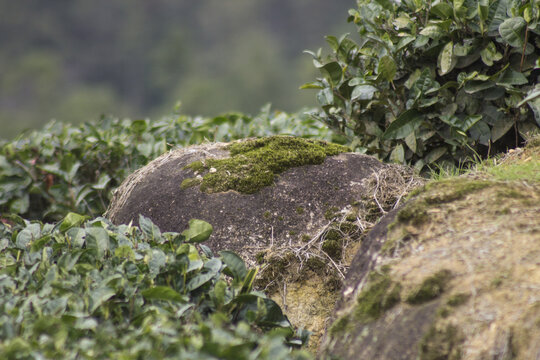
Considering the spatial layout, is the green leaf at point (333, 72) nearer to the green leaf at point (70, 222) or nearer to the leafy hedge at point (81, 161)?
the leafy hedge at point (81, 161)

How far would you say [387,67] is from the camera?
144 inches

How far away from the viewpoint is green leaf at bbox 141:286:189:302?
2.20 m

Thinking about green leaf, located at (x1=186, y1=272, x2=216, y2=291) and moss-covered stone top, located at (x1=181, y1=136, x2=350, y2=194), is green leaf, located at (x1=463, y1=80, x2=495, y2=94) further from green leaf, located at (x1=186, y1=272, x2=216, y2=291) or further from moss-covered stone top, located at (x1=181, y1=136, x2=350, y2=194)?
green leaf, located at (x1=186, y1=272, x2=216, y2=291)

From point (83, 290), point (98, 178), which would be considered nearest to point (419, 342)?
point (83, 290)

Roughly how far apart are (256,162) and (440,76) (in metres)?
1.57

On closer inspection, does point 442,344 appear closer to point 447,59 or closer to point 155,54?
point 447,59

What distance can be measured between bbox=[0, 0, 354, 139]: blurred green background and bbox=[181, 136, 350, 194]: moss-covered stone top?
44903mm

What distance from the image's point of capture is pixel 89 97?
171ft

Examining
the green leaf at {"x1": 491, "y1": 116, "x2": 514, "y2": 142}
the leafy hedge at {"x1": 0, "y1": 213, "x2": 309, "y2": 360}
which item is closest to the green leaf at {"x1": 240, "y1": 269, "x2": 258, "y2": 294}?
the leafy hedge at {"x1": 0, "y1": 213, "x2": 309, "y2": 360}

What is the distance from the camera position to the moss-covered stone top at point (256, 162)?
3512 mm

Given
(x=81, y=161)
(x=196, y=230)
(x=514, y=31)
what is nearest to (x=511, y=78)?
(x=514, y=31)

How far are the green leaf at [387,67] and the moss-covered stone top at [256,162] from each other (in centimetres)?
60

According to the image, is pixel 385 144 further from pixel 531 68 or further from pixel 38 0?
pixel 38 0

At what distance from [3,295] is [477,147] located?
323 centimetres
